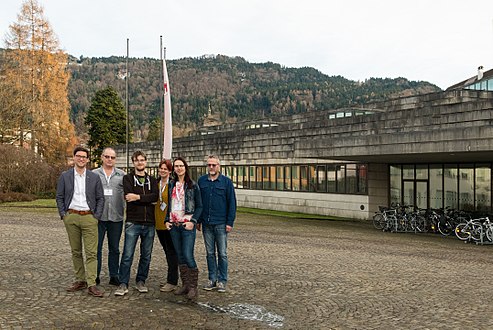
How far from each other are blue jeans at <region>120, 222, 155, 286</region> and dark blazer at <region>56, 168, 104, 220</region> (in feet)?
1.64

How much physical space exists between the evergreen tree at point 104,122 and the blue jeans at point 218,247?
6275cm

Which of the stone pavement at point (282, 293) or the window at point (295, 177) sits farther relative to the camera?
the window at point (295, 177)

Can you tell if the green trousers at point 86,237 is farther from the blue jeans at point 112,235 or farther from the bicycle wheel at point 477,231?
the bicycle wheel at point 477,231

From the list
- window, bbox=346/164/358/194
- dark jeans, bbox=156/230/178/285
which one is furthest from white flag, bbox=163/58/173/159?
dark jeans, bbox=156/230/178/285

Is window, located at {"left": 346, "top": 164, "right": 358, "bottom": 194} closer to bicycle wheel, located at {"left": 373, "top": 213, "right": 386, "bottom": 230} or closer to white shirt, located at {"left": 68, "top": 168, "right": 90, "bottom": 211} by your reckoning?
bicycle wheel, located at {"left": 373, "top": 213, "right": 386, "bottom": 230}

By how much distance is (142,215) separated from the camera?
24.8ft

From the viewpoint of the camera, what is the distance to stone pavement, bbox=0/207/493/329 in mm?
6430

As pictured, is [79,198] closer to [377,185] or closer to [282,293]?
[282,293]

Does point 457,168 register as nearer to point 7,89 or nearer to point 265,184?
point 265,184

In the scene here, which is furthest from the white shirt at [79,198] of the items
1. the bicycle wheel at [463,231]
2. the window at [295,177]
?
the window at [295,177]

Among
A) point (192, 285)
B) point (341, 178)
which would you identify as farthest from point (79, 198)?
point (341, 178)

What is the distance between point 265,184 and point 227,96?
141615 mm

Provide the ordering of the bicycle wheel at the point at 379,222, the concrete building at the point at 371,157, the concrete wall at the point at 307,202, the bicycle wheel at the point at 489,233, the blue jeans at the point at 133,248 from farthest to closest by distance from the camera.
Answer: the concrete wall at the point at 307,202
the bicycle wheel at the point at 379,222
the concrete building at the point at 371,157
the bicycle wheel at the point at 489,233
the blue jeans at the point at 133,248

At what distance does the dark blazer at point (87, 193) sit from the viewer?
24.2 ft
